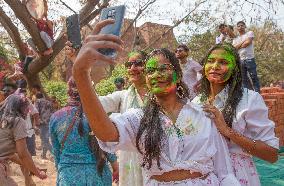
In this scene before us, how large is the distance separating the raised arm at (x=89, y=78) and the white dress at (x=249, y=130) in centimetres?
101

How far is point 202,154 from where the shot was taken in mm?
2430

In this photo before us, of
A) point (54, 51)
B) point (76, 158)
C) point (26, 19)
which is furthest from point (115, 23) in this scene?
point (54, 51)

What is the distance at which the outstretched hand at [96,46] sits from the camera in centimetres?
180

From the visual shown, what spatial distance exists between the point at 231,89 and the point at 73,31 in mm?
1566

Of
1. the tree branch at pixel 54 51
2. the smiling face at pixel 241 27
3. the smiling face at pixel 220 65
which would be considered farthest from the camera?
the tree branch at pixel 54 51

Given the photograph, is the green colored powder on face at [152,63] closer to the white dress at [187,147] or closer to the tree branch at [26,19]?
the white dress at [187,147]

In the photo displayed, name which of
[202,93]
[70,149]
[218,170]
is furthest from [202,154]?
[70,149]

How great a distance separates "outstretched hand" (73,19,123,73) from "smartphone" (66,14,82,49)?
0.18 feet

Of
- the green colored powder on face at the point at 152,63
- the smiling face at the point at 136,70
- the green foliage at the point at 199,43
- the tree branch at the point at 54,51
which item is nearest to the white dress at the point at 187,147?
the green colored powder on face at the point at 152,63

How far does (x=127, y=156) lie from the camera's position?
12.4 ft

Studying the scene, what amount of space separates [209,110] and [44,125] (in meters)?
8.56

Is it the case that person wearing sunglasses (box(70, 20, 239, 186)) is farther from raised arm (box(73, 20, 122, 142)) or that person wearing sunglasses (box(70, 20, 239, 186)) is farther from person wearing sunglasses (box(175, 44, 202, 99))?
person wearing sunglasses (box(175, 44, 202, 99))

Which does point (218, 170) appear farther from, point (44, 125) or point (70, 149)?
point (44, 125)

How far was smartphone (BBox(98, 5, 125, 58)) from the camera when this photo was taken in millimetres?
1835
